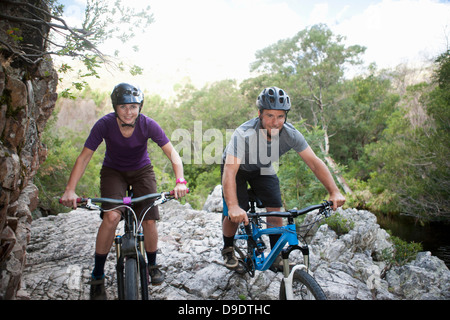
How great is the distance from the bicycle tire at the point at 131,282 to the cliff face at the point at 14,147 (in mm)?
1497

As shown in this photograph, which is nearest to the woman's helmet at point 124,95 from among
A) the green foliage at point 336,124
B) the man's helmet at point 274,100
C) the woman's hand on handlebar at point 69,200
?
the woman's hand on handlebar at point 69,200

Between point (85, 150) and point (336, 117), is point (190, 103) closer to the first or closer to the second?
point (336, 117)

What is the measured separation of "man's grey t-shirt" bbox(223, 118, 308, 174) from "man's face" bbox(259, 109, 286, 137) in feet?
0.26

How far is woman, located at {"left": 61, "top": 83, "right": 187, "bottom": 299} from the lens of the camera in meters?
3.09

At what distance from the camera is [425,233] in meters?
15.1

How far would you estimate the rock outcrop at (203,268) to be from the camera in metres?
3.97

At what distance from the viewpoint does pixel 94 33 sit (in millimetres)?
4613

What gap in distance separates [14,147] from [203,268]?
3009 millimetres

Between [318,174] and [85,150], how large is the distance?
2.60m

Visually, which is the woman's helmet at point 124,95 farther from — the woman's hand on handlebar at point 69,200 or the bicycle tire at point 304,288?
the bicycle tire at point 304,288

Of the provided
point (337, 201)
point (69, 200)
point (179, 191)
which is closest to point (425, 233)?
point (337, 201)

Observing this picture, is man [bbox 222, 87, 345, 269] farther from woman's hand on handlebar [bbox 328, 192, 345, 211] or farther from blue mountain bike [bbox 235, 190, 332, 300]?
blue mountain bike [bbox 235, 190, 332, 300]

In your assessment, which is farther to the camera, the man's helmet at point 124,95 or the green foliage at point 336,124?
the green foliage at point 336,124

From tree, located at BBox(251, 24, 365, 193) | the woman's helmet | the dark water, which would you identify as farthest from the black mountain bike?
tree, located at BBox(251, 24, 365, 193)
